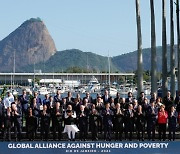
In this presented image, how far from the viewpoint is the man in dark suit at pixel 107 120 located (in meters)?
24.0

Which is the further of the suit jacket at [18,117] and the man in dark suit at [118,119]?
the suit jacket at [18,117]

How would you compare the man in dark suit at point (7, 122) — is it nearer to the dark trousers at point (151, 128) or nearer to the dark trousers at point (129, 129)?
the dark trousers at point (129, 129)

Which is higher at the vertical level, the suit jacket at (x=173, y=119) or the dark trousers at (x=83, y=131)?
the suit jacket at (x=173, y=119)

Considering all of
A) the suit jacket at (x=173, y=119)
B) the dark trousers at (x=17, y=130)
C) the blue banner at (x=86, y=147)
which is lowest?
the blue banner at (x=86, y=147)

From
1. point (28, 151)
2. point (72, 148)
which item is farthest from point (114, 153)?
point (28, 151)

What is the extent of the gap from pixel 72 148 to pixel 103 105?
14.3ft

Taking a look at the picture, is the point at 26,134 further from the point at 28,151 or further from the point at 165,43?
the point at 165,43

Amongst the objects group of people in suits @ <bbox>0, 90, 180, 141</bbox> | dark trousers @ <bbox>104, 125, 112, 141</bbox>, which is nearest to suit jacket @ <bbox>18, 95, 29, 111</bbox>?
group of people in suits @ <bbox>0, 90, 180, 141</bbox>

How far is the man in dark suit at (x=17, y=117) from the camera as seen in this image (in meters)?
24.1

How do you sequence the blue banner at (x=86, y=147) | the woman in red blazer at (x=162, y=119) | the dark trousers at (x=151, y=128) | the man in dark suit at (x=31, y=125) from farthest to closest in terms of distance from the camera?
1. the dark trousers at (x=151, y=128)
2. the man in dark suit at (x=31, y=125)
3. the woman in red blazer at (x=162, y=119)
4. the blue banner at (x=86, y=147)

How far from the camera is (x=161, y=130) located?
79.6ft

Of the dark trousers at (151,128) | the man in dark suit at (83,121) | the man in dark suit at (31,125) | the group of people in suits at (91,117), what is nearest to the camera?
the group of people in suits at (91,117)

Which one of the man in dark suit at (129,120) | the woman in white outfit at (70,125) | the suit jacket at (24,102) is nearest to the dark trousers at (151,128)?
the man in dark suit at (129,120)

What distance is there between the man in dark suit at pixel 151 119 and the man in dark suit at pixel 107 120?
5.79 feet
